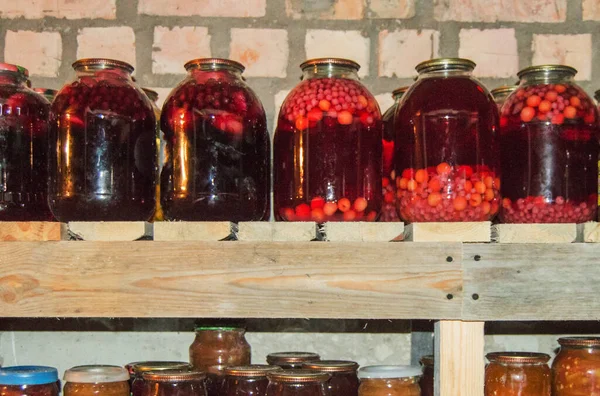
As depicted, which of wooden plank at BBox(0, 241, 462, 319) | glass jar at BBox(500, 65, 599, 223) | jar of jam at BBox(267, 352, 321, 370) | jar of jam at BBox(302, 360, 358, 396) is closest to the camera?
wooden plank at BBox(0, 241, 462, 319)

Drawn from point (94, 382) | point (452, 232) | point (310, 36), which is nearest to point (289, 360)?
point (94, 382)

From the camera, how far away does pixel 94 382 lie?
1457 mm

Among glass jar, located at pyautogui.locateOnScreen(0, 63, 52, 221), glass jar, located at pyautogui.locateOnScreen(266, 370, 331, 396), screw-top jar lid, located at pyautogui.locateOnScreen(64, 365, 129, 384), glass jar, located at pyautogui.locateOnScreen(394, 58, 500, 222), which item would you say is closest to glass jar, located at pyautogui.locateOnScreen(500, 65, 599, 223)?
glass jar, located at pyautogui.locateOnScreen(394, 58, 500, 222)

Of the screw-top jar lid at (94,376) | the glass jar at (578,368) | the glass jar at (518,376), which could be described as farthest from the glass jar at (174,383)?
the glass jar at (578,368)

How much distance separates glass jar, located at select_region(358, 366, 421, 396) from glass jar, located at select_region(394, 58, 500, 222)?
290 mm

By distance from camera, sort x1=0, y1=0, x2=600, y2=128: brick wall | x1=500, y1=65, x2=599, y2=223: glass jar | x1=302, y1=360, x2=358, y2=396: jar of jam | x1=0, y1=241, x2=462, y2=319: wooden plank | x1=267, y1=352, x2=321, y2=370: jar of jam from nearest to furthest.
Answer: x1=0, y1=241, x2=462, y2=319: wooden plank, x1=500, y1=65, x2=599, y2=223: glass jar, x1=302, y1=360, x2=358, y2=396: jar of jam, x1=267, y1=352, x2=321, y2=370: jar of jam, x1=0, y1=0, x2=600, y2=128: brick wall

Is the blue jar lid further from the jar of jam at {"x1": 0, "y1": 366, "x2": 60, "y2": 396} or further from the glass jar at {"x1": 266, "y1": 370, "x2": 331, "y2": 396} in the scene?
the glass jar at {"x1": 266, "y1": 370, "x2": 331, "y2": 396}

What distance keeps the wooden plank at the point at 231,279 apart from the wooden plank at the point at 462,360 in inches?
1.3

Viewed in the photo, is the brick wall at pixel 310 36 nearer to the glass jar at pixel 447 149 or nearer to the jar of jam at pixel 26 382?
the glass jar at pixel 447 149

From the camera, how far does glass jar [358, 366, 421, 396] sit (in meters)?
1.47

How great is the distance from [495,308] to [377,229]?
0.76 feet

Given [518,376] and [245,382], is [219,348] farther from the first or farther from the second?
[518,376]

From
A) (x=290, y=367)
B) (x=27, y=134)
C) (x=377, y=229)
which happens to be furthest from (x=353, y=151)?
(x=27, y=134)

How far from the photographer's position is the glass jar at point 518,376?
1.50m
